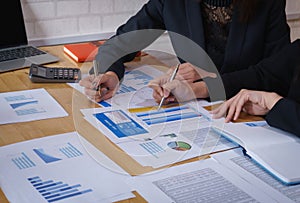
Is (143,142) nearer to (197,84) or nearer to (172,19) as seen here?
(197,84)

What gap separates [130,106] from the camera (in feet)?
4.56

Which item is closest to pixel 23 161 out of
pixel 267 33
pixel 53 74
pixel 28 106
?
pixel 28 106

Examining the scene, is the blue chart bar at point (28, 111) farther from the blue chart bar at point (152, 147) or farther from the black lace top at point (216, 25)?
the black lace top at point (216, 25)

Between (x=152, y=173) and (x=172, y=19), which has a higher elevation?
(x=172, y=19)

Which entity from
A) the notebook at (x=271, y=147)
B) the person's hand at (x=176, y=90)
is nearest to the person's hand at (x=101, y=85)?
the person's hand at (x=176, y=90)

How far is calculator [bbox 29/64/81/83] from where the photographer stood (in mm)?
1567

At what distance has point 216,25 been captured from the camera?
1709 mm

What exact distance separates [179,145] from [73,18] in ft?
3.69

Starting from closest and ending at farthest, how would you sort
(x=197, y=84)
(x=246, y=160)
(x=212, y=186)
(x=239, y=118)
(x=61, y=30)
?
(x=212, y=186) < (x=246, y=160) < (x=239, y=118) < (x=197, y=84) < (x=61, y=30)

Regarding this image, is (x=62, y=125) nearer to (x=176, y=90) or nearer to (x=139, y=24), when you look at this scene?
(x=176, y=90)

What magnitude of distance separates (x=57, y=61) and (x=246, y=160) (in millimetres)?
903

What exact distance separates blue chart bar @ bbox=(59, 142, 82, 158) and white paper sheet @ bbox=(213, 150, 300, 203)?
1.03 ft

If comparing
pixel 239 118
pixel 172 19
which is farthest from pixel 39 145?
pixel 172 19

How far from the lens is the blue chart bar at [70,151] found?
1.11m
